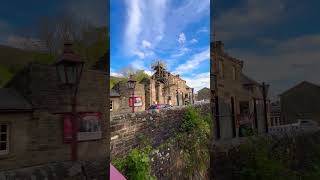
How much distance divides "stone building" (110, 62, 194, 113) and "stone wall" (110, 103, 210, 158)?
0.26ft

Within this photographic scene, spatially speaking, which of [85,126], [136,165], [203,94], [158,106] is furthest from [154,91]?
[85,126]

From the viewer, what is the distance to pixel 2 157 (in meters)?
1.46

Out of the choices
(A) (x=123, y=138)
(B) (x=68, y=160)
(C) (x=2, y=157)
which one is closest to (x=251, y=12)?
(A) (x=123, y=138)

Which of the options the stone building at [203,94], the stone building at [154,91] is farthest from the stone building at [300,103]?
the stone building at [154,91]

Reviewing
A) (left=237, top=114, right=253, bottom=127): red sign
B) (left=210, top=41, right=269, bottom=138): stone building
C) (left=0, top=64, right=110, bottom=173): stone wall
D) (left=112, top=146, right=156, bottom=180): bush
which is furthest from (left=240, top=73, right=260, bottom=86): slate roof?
(left=0, top=64, right=110, bottom=173): stone wall

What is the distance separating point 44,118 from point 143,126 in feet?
4.24

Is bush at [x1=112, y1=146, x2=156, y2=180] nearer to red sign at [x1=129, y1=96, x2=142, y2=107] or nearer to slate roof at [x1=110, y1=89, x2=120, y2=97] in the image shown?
red sign at [x1=129, y1=96, x2=142, y2=107]

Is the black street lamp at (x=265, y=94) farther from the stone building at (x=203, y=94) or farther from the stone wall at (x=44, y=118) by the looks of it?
the stone wall at (x=44, y=118)

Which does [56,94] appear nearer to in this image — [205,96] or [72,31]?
Answer: [72,31]

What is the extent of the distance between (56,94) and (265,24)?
1.79m

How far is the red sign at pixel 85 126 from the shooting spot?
1749 millimetres

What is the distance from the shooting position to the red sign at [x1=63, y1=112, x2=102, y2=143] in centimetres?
175

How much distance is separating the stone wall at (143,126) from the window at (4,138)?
0.85 m

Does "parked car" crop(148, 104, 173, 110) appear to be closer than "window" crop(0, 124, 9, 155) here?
No
